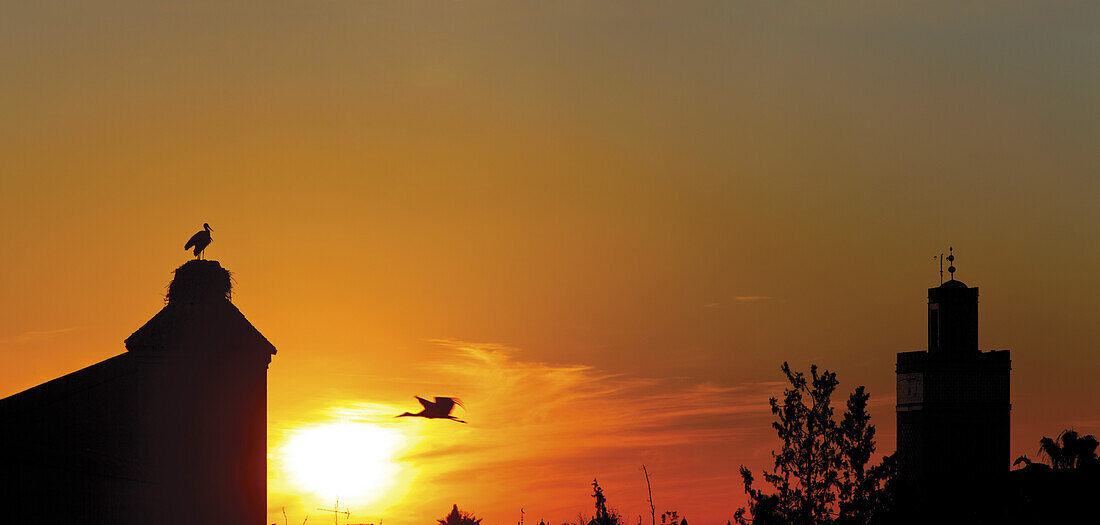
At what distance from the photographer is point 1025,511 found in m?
42.0

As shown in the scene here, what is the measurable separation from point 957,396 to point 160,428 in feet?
228

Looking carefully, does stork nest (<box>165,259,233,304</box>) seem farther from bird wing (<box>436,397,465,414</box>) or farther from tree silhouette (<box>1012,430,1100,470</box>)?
tree silhouette (<box>1012,430,1100,470</box>)

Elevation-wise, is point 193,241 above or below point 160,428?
above

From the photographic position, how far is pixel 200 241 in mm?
34844

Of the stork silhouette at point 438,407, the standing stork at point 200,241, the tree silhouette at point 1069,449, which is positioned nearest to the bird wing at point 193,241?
the standing stork at point 200,241

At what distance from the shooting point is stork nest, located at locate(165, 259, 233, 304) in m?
34.5

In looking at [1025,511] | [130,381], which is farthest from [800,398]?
[130,381]

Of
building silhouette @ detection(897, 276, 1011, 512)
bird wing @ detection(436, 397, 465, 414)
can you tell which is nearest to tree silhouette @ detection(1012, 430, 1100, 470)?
building silhouette @ detection(897, 276, 1011, 512)

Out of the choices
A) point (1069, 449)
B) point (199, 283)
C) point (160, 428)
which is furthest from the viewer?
point (1069, 449)

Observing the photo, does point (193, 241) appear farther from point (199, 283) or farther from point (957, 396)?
point (957, 396)

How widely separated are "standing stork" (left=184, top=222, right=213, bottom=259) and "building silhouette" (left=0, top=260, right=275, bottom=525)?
410 millimetres

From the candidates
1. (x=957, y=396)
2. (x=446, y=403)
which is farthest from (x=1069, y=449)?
(x=446, y=403)

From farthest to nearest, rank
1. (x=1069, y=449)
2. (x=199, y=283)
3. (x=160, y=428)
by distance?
1. (x=1069, y=449)
2. (x=199, y=283)
3. (x=160, y=428)

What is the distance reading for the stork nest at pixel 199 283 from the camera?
34500mm
